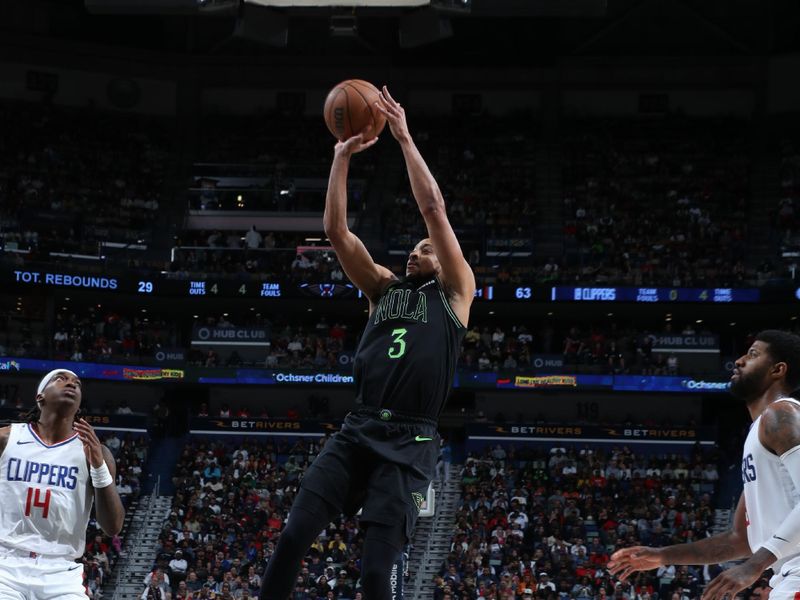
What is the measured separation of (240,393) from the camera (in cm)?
3747

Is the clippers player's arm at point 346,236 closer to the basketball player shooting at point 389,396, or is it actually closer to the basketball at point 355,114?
the basketball player shooting at point 389,396

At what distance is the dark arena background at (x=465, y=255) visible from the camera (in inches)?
1134

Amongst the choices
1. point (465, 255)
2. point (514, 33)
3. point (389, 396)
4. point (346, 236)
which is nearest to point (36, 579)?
point (389, 396)

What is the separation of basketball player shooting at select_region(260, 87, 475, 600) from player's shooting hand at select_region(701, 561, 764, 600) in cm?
156

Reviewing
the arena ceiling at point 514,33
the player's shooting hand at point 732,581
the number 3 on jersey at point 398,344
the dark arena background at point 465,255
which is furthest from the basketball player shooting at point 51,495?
the arena ceiling at point 514,33

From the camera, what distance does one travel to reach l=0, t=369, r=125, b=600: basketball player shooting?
22.8 ft

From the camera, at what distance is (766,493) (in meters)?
5.99

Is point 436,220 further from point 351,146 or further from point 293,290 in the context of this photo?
point 293,290

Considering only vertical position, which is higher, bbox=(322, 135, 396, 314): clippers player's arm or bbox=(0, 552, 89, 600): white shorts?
bbox=(322, 135, 396, 314): clippers player's arm

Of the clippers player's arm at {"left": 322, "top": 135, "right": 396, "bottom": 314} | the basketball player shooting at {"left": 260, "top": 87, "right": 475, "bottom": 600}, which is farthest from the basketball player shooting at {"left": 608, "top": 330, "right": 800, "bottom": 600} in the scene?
the clippers player's arm at {"left": 322, "top": 135, "right": 396, "bottom": 314}

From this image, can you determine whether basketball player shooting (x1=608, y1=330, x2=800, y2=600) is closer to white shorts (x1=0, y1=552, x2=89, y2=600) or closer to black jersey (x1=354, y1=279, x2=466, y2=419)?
black jersey (x1=354, y1=279, x2=466, y2=419)

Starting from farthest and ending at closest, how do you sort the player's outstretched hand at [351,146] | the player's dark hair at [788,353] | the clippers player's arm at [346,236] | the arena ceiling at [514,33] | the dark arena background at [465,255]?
the arena ceiling at [514,33], the dark arena background at [465,255], the player's outstretched hand at [351,146], the clippers player's arm at [346,236], the player's dark hair at [788,353]

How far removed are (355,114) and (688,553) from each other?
318 centimetres

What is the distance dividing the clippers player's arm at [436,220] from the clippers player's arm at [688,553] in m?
1.57
